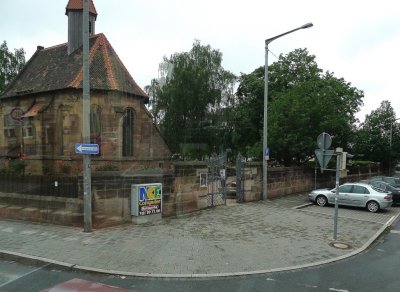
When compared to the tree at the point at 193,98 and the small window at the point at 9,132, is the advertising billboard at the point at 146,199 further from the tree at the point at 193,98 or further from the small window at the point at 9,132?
the tree at the point at 193,98

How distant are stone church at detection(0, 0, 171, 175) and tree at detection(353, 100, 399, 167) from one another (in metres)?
25.9

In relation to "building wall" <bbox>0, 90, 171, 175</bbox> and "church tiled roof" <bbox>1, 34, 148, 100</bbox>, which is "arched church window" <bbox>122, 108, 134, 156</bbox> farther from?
"church tiled roof" <bbox>1, 34, 148, 100</bbox>

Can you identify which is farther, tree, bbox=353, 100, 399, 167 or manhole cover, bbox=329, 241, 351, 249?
tree, bbox=353, 100, 399, 167

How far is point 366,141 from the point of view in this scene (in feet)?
141

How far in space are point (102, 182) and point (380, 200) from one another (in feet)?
43.8

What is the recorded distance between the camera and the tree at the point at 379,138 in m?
Result: 42.8

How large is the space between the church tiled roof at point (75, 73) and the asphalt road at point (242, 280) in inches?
706

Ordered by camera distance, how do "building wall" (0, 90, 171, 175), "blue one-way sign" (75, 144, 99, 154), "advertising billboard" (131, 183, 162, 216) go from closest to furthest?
"blue one-way sign" (75, 144, 99, 154) → "advertising billboard" (131, 183, 162, 216) → "building wall" (0, 90, 171, 175)

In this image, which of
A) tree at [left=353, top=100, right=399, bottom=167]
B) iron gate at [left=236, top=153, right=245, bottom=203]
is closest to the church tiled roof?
iron gate at [left=236, top=153, right=245, bottom=203]

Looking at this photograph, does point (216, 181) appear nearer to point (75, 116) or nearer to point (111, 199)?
point (111, 199)

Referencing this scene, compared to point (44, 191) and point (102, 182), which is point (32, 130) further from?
point (102, 182)

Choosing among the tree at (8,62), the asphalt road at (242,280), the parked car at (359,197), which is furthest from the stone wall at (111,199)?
the tree at (8,62)

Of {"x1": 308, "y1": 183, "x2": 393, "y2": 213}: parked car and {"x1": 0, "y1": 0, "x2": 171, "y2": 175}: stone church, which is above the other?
{"x1": 0, "y1": 0, "x2": 171, "y2": 175}: stone church

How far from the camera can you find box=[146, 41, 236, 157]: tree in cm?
3894
